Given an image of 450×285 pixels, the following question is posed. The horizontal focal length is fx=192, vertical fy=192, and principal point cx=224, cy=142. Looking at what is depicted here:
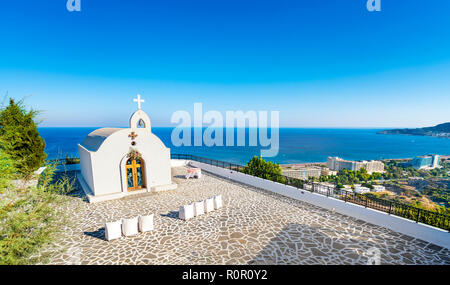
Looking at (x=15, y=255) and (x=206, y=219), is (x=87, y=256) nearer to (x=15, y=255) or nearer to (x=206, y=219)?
(x=15, y=255)

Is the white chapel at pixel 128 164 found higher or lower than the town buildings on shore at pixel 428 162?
higher

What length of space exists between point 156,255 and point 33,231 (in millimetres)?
3210

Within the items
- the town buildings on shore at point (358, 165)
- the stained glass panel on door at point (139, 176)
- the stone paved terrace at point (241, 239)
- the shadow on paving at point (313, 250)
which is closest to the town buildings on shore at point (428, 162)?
the town buildings on shore at point (358, 165)

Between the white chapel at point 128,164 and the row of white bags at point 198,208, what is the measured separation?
3.90m

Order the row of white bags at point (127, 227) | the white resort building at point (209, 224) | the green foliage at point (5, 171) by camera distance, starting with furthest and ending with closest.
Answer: the row of white bags at point (127, 227) < the white resort building at point (209, 224) < the green foliage at point (5, 171)

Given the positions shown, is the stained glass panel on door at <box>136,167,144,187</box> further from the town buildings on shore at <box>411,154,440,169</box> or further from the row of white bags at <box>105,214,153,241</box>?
the town buildings on shore at <box>411,154,440,169</box>

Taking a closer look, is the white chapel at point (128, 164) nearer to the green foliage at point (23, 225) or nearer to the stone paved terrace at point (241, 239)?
the stone paved terrace at point (241, 239)

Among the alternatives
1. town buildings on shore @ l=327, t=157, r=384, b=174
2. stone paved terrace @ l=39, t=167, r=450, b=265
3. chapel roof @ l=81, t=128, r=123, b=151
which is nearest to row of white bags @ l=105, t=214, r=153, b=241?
stone paved terrace @ l=39, t=167, r=450, b=265

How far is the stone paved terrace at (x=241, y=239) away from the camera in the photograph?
5.55m

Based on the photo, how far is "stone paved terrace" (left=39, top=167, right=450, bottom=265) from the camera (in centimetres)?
555

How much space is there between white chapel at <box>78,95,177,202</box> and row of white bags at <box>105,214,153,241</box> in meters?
3.97

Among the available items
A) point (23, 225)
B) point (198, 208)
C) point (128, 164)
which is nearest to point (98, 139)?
point (128, 164)

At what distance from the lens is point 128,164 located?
11.0m

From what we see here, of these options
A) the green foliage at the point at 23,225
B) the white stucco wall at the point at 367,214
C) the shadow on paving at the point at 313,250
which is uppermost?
the green foliage at the point at 23,225
